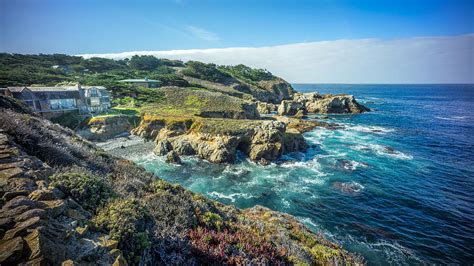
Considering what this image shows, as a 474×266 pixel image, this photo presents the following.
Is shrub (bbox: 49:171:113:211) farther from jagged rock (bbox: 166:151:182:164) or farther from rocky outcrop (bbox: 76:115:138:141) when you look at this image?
rocky outcrop (bbox: 76:115:138:141)

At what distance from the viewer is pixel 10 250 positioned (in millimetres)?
2775

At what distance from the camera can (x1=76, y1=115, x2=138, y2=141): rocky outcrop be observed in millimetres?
34463

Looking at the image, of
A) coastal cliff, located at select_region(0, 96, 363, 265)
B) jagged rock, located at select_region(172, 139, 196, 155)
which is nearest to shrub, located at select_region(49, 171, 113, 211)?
coastal cliff, located at select_region(0, 96, 363, 265)

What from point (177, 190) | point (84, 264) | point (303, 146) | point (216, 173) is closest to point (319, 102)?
point (303, 146)

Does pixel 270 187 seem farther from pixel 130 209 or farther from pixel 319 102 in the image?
pixel 319 102

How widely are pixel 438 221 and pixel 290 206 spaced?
36.5 feet

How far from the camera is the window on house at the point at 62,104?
120 feet

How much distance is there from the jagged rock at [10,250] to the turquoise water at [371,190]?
15658mm

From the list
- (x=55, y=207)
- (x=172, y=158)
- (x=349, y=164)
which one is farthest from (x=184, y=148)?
(x=55, y=207)

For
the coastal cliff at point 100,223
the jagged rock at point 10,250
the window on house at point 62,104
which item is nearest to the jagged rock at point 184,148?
the coastal cliff at point 100,223

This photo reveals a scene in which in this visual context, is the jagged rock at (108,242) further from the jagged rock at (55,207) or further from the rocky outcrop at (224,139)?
the rocky outcrop at (224,139)

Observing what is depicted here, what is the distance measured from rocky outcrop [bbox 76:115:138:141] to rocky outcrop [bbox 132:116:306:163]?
4.84 meters

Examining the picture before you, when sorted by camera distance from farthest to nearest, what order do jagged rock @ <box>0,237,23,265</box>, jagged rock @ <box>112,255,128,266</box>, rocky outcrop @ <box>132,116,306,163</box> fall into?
rocky outcrop @ <box>132,116,306,163</box> → jagged rock @ <box>112,255,128,266</box> → jagged rock @ <box>0,237,23,265</box>

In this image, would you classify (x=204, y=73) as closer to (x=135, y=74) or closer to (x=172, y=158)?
(x=135, y=74)
